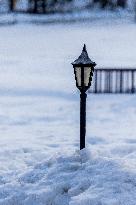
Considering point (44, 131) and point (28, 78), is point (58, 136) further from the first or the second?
point (28, 78)

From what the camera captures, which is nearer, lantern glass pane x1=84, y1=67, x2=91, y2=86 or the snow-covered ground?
the snow-covered ground

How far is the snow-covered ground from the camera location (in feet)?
22.0

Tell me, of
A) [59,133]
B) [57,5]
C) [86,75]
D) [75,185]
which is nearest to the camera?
[75,185]

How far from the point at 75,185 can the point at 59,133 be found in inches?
207

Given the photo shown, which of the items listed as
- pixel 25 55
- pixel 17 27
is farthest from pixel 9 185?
pixel 17 27

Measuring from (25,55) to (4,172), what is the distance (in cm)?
2054

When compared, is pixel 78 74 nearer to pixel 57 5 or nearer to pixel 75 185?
pixel 75 185

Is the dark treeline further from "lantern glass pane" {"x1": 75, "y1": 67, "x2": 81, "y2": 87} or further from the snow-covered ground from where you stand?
"lantern glass pane" {"x1": 75, "y1": 67, "x2": 81, "y2": 87}

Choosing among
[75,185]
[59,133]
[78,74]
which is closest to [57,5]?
[59,133]

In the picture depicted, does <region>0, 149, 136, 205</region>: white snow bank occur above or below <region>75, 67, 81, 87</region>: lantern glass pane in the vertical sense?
below

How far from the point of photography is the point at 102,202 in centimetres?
600


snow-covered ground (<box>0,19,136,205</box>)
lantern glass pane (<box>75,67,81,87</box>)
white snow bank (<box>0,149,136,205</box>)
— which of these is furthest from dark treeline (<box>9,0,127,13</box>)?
white snow bank (<box>0,149,136,205</box>)

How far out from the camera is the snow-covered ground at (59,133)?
264 inches

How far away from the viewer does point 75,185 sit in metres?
6.83
